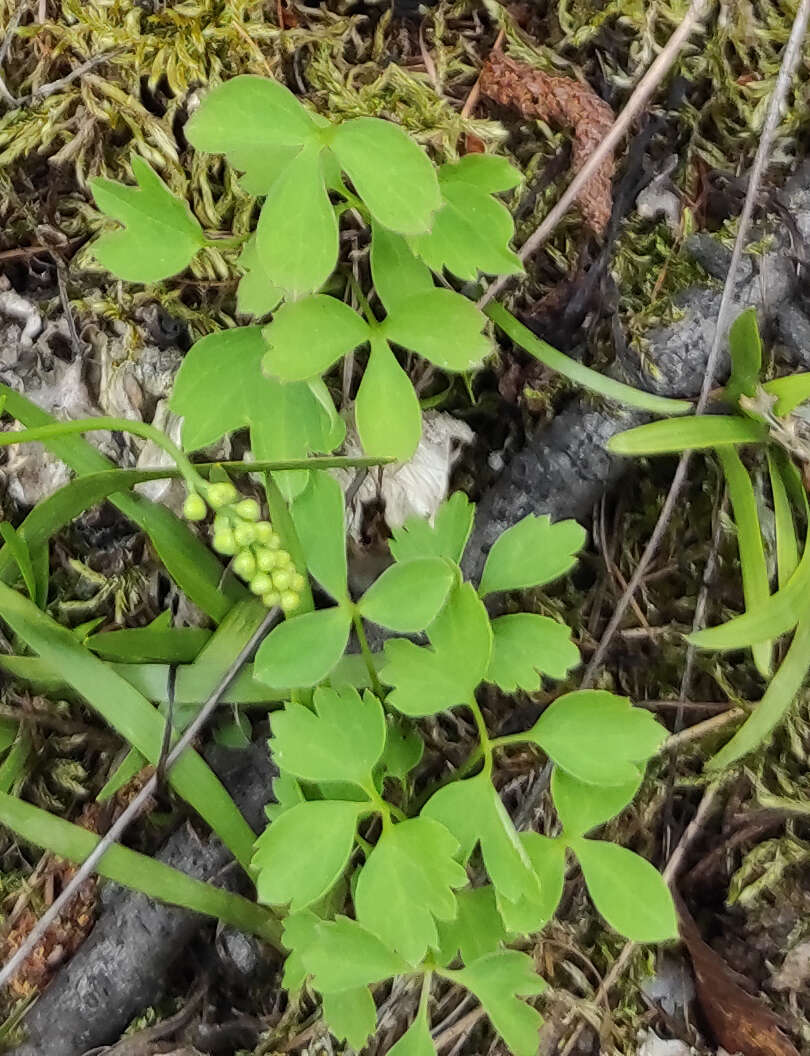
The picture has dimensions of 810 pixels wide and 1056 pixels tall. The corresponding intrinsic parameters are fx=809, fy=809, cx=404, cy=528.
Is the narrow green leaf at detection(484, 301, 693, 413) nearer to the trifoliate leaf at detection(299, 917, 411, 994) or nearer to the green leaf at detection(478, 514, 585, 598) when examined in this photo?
the green leaf at detection(478, 514, 585, 598)

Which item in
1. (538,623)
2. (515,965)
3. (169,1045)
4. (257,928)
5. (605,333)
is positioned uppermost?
Answer: (605,333)

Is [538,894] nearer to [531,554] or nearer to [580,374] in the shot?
[531,554]

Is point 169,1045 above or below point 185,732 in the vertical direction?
below

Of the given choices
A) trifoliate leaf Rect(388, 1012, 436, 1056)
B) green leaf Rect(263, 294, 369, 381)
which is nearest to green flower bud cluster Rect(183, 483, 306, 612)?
green leaf Rect(263, 294, 369, 381)

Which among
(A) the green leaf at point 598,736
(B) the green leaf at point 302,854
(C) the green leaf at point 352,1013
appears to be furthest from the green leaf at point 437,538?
(C) the green leaf at point 352,1013

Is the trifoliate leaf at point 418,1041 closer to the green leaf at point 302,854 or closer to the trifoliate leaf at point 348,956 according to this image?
the trifoliate leaf at point 348,956

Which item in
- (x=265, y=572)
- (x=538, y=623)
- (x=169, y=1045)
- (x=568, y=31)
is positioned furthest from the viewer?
(x=568, y=31)

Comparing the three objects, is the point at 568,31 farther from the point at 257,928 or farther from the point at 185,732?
the point at 257,928

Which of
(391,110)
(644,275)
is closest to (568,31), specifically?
(391,110)
